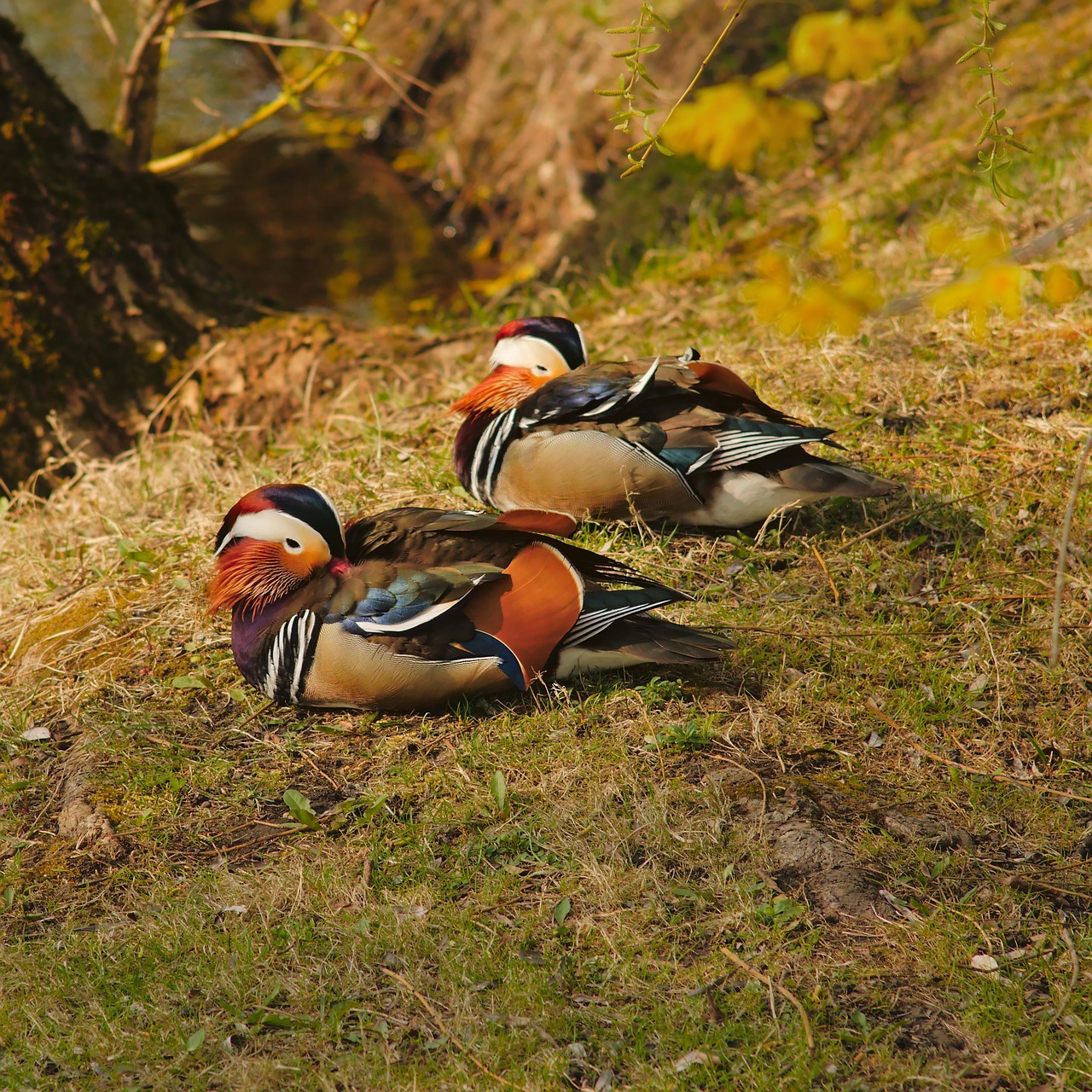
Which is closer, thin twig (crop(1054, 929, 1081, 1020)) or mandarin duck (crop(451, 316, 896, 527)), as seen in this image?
thin twig (crop(1054, 929, 1081, 1020))

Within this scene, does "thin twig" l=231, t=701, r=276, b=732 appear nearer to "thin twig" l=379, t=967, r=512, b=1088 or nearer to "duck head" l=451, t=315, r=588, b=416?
"thin twig" l=379, t=967, r=512, b=1088

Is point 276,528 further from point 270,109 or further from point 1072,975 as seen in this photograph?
point 270,109

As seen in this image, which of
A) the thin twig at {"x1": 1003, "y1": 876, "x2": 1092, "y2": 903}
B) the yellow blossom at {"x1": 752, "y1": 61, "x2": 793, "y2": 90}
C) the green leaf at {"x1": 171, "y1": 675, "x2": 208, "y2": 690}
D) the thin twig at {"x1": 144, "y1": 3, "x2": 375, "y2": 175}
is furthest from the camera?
the thin twig at {"x1": 144, "y1": 3, "x2": 375, "y2": 175}

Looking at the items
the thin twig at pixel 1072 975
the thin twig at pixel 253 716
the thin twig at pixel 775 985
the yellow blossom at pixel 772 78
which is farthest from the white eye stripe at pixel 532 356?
the thin twig at pixel 1072 975

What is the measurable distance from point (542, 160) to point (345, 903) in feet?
21.1

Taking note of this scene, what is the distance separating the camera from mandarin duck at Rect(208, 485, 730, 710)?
2.88 metres

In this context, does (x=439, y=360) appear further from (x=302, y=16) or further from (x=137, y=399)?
(x=302, y=16)

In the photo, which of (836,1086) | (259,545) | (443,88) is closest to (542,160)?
(443,88)

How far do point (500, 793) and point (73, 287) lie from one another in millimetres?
3482

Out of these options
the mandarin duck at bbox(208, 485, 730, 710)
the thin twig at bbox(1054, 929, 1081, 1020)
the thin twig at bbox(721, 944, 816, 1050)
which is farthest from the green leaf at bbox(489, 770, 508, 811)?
the thin twig at bbox(1054, 929, 1081, 1020)

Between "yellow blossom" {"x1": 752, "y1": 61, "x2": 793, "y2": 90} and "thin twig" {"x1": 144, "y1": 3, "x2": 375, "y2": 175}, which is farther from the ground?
"thin twig" {"x1": 144, "y1": 3, "x2": 375, "y2": 175}

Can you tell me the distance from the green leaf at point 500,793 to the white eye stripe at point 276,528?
0.84 metres

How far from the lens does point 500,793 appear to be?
273cm

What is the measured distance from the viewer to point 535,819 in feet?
8.91
